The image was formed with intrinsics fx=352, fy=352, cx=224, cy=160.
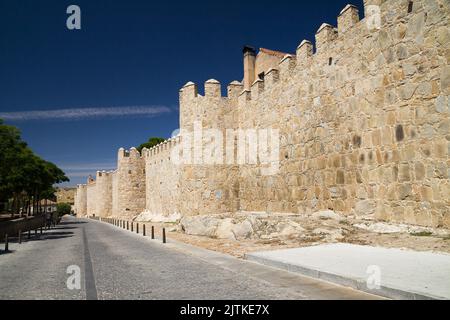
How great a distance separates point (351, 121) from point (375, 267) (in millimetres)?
7646

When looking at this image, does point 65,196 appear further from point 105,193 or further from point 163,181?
point 163,181

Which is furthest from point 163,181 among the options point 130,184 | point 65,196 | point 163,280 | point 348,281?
point 65,196

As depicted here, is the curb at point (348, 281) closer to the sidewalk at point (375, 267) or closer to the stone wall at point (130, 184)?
the sidewalk at point (375, 267)

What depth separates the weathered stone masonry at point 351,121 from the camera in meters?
9.89

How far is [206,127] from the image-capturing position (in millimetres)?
20672

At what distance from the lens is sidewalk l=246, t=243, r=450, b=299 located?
5.01 m

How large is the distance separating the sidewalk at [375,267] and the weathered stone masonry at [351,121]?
297 cm

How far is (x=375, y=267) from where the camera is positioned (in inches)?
252

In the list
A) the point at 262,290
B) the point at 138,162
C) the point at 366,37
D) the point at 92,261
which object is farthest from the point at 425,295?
the point at 138,162

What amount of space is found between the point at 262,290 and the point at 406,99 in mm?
7974

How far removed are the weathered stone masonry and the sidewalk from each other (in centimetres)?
297

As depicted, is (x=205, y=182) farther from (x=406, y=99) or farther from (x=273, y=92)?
(x=406, y=99)

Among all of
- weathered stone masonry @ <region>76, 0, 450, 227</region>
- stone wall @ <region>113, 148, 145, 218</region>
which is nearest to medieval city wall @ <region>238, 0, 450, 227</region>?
weathered stone masonry @ <region>76, 0, 450, 227</region>

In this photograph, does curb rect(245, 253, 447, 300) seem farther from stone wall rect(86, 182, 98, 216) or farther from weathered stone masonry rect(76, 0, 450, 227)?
stone wall rect(86, 182, 98, 216)
